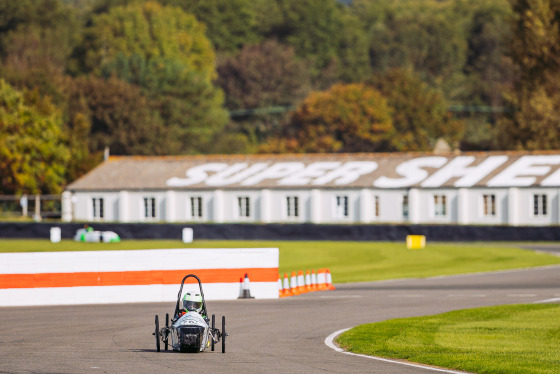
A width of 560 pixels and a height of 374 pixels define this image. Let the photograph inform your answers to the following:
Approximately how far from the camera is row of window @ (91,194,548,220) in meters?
66.1

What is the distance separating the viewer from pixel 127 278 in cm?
2720

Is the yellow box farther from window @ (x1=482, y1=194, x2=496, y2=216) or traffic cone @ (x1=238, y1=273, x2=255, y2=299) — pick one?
traffic cone @ (x1=238, y1=273, x2=255, y2=299)

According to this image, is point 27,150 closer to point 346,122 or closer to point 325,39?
point 346,122

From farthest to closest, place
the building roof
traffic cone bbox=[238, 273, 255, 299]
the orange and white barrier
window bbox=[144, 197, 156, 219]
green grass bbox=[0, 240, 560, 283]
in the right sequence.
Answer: window bbox=[144, 197, 156, 219] → the building roof → green grass bbox=[0, 240, 560, 283] → the orange and white barrier → traffic cone bbox=[238, 273, 255, 299]

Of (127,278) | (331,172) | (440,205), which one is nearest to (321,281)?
(127,278)

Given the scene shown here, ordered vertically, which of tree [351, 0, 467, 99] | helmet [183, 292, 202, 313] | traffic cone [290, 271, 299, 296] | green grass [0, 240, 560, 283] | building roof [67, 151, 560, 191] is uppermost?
tree [351, 0, 467, 99]

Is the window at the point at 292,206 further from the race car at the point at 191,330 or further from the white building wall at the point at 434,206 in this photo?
the race car at the point at 191,330

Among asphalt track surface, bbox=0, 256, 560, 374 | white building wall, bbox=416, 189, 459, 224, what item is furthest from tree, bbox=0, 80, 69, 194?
asphalt track surface, bbox=0, 256, 560, 374

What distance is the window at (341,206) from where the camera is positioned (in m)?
71.5

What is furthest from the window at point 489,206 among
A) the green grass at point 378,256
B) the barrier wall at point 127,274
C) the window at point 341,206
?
the barrier wall at point 127,274

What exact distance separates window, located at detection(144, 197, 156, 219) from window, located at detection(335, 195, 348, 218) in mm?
13454

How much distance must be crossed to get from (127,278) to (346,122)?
9208 cm

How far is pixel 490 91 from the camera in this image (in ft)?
498

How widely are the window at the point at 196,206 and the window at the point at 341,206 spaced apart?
994cm
